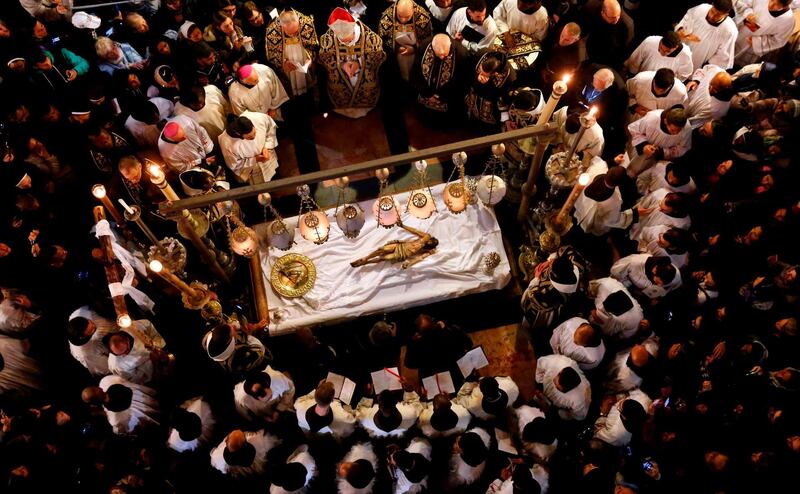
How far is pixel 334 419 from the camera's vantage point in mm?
5695

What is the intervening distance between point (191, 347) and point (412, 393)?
8.78ft

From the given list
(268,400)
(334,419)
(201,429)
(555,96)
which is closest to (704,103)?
(555,96)

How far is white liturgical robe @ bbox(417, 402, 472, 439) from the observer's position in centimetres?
569

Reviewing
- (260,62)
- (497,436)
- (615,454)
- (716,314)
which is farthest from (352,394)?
(260,62)

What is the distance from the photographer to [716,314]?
19.9 ft

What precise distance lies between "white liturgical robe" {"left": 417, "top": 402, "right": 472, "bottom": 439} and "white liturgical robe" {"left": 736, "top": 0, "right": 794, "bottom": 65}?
626cm

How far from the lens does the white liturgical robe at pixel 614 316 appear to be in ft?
19.2

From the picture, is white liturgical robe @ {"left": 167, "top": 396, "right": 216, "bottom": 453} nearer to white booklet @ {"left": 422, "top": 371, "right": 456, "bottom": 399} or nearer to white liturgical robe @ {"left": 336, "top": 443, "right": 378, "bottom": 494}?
white liturgical robe @ {"left": 336, "top": 443, "right": 378, "bottom": 494}

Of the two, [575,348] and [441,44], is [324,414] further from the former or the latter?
[441,44]

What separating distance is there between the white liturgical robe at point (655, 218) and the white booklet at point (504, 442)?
280 cm

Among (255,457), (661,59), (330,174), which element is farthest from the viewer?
(661,59)

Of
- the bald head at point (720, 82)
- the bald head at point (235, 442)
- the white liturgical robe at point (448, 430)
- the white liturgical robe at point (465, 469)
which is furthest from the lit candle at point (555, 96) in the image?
the bald head at point (235, 442)

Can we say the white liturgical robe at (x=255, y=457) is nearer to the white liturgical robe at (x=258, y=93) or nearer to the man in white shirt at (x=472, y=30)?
the white liturgical robe at (x=258, y=93)

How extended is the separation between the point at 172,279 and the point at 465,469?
130 inches
